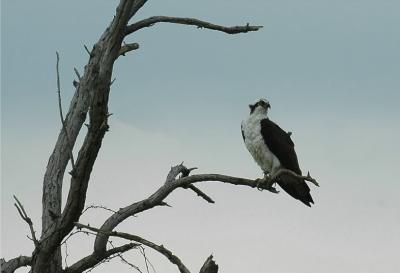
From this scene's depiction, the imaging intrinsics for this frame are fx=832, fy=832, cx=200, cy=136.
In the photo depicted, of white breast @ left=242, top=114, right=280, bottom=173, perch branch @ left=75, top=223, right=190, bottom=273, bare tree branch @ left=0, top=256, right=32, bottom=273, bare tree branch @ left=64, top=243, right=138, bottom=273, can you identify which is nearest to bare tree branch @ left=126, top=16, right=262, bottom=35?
white breast @ left=242, top=114, right=280, bottom=173

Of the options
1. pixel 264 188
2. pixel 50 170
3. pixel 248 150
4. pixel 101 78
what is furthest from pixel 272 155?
pixel 101 78

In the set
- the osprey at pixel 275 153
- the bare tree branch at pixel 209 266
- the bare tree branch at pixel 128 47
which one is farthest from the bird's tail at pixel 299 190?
the bare tree branch at pixel 209 266

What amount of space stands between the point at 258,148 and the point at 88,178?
3.94m

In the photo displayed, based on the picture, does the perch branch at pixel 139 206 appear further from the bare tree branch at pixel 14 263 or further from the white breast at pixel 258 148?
the white breast at pixel 258 148

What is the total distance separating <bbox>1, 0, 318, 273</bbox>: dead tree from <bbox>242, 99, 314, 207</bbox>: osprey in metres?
1.06

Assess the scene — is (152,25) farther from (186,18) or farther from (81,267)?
(81,267)

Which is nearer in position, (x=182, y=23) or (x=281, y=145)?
(x=182, y=23)

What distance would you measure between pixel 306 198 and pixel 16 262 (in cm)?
362

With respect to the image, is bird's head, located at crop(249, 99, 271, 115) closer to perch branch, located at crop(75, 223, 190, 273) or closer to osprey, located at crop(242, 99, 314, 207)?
osprey, located at crop(242, 99, 314, 207)

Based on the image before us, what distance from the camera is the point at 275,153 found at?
1031cm

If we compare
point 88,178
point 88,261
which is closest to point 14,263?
point 88,261

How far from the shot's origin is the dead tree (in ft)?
21.6

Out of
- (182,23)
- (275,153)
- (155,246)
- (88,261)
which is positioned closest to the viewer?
(155,246)

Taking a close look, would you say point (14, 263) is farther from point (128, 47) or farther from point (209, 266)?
point (209, 266)
